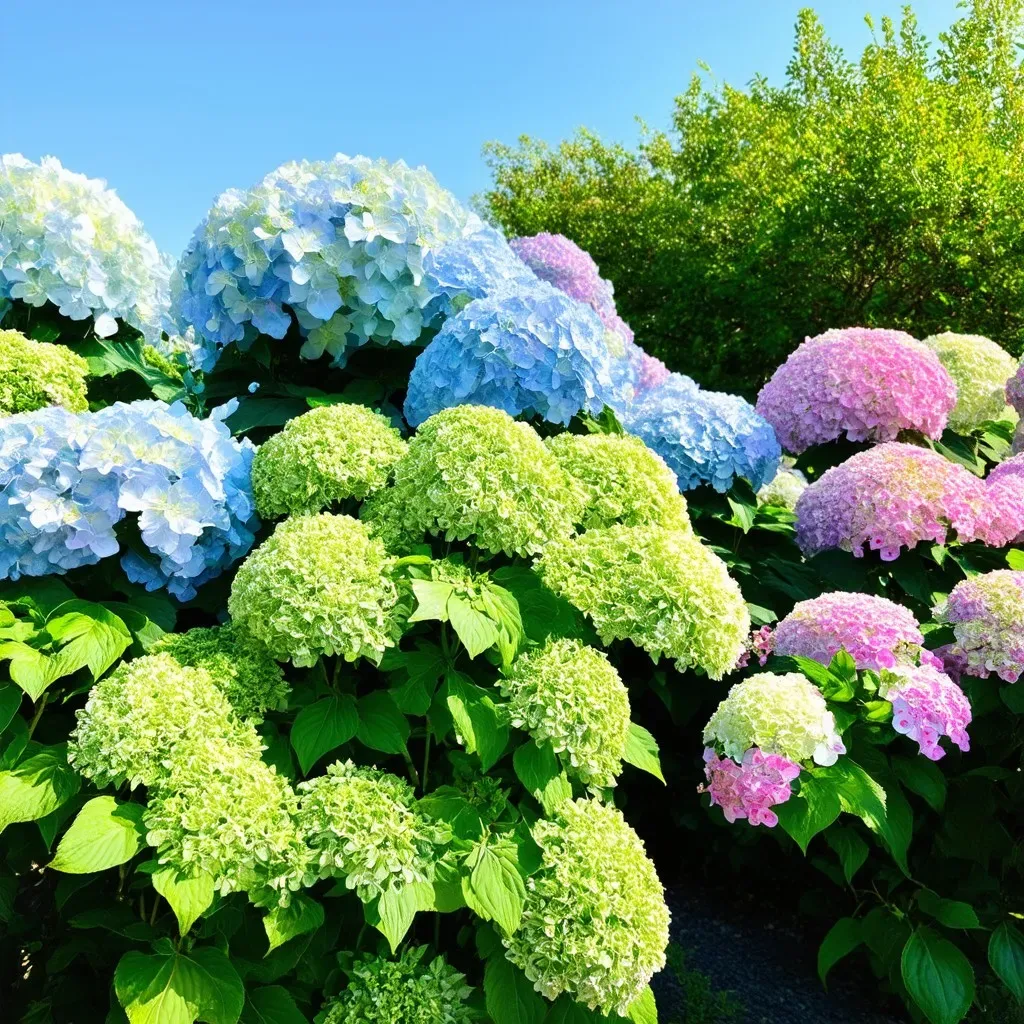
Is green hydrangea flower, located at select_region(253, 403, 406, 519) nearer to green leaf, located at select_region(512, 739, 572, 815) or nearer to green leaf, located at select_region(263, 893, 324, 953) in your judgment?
green leaf, located at select_region(512, 739, 572, 815)

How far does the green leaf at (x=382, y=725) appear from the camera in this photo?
2166mm

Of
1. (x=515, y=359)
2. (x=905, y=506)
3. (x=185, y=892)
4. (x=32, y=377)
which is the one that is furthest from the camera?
(x=905, y=506)

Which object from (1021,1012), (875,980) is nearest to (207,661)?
(875,980)

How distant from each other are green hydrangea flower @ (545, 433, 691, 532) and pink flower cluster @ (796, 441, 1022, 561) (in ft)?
3.10

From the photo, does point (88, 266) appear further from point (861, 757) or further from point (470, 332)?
point (861, 757)

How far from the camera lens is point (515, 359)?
288cm

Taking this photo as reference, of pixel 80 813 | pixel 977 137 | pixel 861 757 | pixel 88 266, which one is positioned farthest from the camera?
pixel 977 137

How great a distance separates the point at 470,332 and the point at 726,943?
2412 millimetres

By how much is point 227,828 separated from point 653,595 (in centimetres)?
114

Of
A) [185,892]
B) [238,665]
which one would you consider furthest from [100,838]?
[238,665]

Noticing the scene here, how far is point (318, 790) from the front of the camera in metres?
2.12

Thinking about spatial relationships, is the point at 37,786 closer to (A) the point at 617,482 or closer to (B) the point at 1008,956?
(A) the point at 617,482

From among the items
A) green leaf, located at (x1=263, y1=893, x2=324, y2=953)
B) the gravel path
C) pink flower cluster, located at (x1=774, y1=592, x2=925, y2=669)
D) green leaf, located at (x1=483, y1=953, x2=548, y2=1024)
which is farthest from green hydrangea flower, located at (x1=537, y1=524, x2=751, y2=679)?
the gravel path

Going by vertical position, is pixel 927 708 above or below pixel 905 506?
below
